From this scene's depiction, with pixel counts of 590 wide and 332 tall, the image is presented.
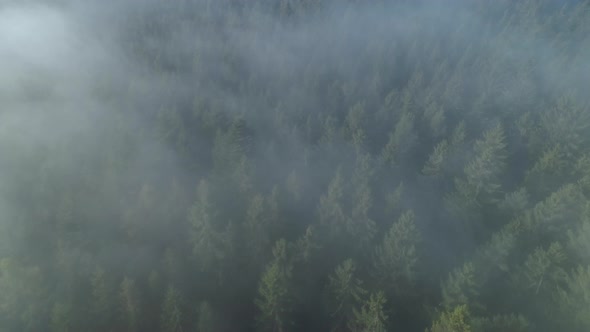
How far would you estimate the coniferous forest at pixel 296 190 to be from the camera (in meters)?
35.8

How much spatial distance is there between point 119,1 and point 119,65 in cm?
5846

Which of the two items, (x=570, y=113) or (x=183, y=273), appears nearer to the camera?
(x=183, y=273)

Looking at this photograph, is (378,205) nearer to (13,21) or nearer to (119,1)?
(119,1)

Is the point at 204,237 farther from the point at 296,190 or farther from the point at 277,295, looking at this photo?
the point at 296,190

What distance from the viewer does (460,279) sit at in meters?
33.1

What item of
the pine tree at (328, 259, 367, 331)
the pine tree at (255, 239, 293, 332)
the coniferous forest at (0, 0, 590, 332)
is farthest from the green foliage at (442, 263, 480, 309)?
the pine tree at (255, 239, 293, 332)

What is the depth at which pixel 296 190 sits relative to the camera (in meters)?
47.3

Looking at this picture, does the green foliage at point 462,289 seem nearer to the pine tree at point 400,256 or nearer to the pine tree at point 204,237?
the pine tree at point 400,256

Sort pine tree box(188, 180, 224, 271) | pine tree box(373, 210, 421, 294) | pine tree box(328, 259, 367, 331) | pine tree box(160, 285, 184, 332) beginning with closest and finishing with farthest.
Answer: pine tree box(160, 285, 184, 332), pine tree box(328, 259, 367, 331), pine tree box(373, 210, 421, 294), pine tree box(188, 180, 224, 271)

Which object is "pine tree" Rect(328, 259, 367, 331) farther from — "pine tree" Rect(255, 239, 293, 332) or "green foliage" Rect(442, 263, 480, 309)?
"green foliage" Rect(442, 263, 480, 309)

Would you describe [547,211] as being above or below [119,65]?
above

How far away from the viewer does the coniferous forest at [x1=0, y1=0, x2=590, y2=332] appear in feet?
118

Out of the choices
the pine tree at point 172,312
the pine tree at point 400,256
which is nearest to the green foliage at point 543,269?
the pine tree at point 400,256

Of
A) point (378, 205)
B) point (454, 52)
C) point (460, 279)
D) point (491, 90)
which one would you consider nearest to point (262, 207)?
point (378, 205)
